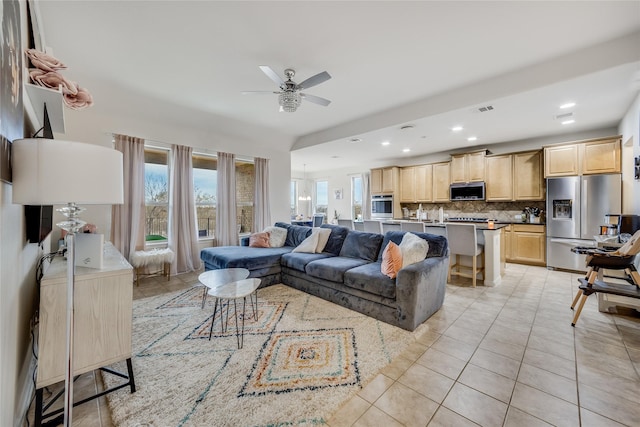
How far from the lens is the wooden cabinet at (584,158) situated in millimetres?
4234

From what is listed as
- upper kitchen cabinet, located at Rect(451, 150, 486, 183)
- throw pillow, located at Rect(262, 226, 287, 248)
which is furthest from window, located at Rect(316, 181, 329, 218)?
throw pillow, located at Rect(262, 226, 287, 248)

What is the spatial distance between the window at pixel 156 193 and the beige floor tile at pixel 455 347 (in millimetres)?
4563

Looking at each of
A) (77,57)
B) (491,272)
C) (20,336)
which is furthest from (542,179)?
(77,57)

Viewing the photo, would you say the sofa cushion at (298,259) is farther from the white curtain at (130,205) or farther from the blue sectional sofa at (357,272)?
the white curtain at (130,205)

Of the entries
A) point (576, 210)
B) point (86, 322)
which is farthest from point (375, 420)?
point (576, 210)

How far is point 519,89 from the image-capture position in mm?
3057

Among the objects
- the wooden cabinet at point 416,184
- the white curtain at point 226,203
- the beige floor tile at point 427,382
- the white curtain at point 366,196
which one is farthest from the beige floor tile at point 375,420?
the white curtain at point 366,196

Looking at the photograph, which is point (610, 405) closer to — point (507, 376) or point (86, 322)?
point (507, 376)

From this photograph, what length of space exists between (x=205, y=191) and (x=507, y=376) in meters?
5.19

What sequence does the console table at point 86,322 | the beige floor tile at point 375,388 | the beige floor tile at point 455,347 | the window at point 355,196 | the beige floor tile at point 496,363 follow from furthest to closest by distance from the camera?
1. the window at point 355,196
2. the beige floor tile at point 455,347
3. the beige floor tile at point 496,363
4. the beige floor tile at point 375,388
5. the console table at point 86,322

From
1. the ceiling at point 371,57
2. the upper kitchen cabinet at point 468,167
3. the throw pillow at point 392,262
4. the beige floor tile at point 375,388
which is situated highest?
the ceiling at point 371,57

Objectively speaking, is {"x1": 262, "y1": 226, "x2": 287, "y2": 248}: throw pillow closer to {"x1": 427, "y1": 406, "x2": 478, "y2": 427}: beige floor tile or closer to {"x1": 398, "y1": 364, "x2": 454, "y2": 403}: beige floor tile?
{"x1": 398, "y1": 364, "x2": 454, "y2": 403}: beige floor tile

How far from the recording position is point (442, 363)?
6.45 ft

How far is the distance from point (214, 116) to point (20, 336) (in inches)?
156
